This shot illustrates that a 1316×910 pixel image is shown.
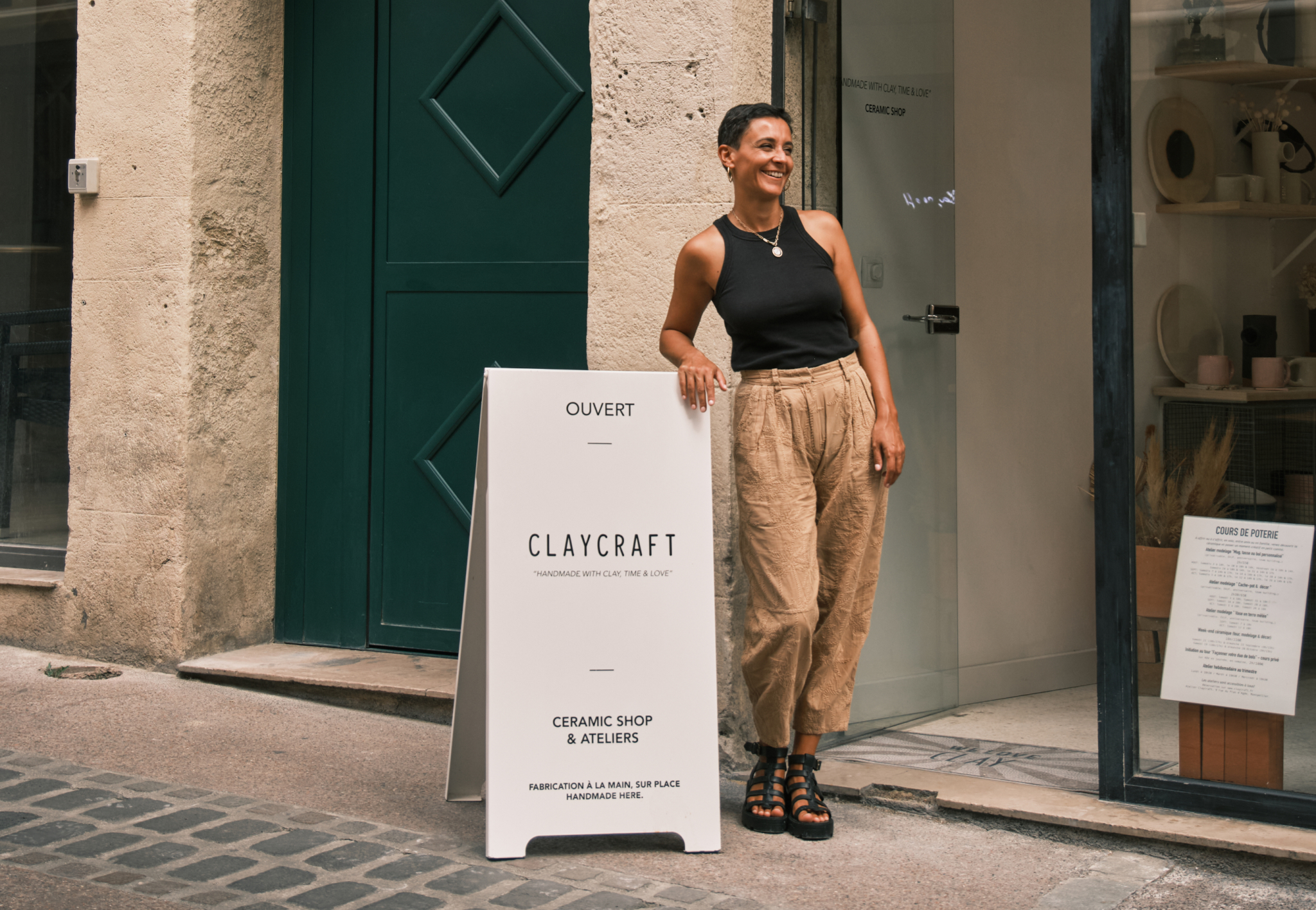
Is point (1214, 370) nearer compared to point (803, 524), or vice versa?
point (803, 524)

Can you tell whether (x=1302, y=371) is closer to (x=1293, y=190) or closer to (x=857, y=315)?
(x=1293, y=190)

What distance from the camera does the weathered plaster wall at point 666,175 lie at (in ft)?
14.3

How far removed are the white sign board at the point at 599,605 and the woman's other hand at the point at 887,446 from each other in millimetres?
476

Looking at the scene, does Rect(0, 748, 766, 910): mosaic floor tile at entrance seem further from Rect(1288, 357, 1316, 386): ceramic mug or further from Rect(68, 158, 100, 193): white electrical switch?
Rect(68, 158, 100, 193): white electrical switch

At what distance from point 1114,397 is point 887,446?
2.39 ft

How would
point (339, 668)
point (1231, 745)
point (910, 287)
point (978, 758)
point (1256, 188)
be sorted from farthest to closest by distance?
point (339, 668) < point (910, 287) < point (978, 758) < point (1256, 188) < point (1231, 745)

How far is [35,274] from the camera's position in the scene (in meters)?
6.18

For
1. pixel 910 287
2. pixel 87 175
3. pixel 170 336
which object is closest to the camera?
pixel 910 287

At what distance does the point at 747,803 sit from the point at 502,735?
30.7 inches

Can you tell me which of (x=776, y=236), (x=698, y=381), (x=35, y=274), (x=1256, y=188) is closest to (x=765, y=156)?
(x=776, y=236)

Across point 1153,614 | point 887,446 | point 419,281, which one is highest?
point 419,281

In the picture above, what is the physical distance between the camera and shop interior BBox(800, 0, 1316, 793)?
12.3ft

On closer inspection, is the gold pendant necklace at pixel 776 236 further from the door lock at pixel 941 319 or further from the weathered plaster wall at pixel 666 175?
the door lock at pixel 941 319

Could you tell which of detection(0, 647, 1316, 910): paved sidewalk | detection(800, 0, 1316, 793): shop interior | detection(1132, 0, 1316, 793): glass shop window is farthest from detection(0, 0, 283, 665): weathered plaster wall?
detection(1132, 0, 1316, 793): glass shop window
